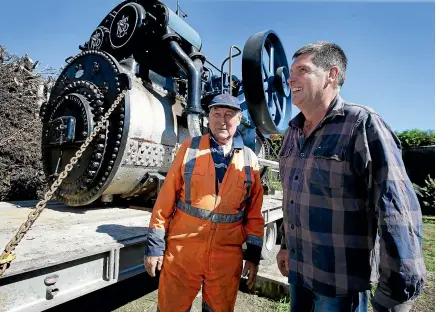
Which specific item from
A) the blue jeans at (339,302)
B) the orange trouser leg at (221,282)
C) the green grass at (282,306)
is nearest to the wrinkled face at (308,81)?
the blue jeans at (339,302)

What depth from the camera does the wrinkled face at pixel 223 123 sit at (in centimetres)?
218

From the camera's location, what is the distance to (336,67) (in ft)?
5.01

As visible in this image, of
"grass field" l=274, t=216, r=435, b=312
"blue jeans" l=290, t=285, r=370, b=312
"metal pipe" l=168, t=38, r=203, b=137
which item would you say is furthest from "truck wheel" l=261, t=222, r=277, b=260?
"blue jeans" l=290, t=285, r=370, b=312

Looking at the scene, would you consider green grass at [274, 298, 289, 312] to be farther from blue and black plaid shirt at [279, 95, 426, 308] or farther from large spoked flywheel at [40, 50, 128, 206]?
large spoked flywheel at [40, 50, 128, 206]

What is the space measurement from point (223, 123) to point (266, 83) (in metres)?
2.43

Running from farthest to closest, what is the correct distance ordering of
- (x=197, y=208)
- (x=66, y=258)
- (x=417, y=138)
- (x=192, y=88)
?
1. (x=417, y=138)
2. (x=192, y=88)
3. (x=197, y=208)
4. (x=66, y=258)

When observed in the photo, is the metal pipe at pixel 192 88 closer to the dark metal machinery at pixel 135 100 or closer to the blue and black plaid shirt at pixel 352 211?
the dark metal machinery at pixel 135 100

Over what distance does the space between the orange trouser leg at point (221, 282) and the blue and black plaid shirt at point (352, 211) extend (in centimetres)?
48

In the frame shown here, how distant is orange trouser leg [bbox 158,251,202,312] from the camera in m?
1.89

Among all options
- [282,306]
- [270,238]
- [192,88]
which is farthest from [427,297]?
[192,88]

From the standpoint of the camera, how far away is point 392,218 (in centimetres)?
114

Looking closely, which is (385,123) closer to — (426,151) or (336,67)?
(336,67)

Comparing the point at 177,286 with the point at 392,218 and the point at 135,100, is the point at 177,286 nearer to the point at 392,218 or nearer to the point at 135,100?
the point at 392,218

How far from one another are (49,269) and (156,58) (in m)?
3.20
